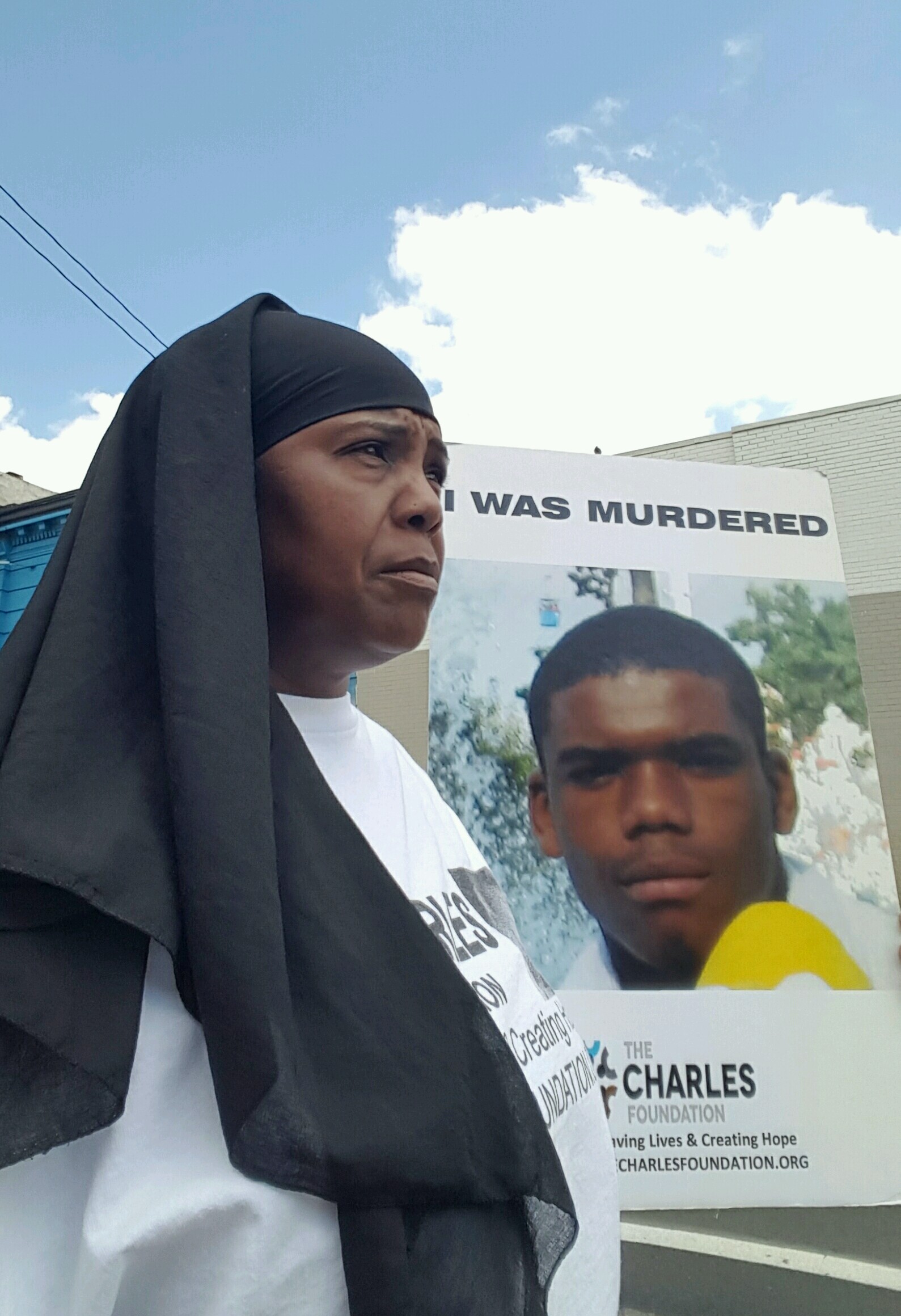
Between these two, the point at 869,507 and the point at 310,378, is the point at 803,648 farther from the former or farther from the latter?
the point at 869,507

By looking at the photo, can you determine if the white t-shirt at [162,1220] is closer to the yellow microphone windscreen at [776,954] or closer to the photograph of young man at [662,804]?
the photograph of young man at [662,804]

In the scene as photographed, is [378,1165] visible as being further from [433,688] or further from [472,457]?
[472,457]

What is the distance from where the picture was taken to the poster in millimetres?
2600

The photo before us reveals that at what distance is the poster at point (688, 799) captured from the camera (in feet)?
8.53

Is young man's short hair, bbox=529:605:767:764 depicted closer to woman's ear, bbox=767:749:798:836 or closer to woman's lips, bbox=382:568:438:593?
woman's ear, bbox=767:749:798:836

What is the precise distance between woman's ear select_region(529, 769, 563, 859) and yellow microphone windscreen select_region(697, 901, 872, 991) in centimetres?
63

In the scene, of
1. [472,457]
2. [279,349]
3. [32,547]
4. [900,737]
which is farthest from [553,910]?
[32,547]

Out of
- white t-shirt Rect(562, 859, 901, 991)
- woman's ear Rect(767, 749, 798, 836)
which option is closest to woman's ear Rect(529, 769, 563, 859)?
A: white t-shirt Rect(562, 859, 901, 991)

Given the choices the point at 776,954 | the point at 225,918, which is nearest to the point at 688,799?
the point at 776,954

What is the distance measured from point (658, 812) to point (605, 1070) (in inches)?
32.9

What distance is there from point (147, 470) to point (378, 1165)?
0.61 meters

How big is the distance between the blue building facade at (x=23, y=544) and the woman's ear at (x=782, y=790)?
744 centimetres

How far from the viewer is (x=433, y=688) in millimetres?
3047

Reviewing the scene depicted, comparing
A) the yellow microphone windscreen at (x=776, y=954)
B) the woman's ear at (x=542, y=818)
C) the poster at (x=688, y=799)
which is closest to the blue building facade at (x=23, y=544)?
the poster at (x=688, y=799)
